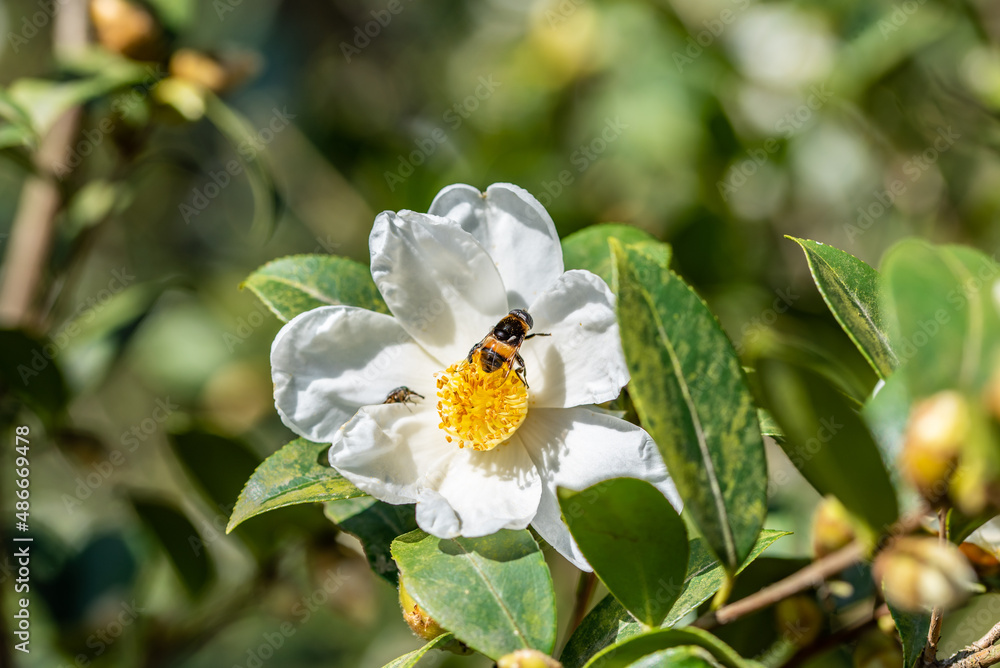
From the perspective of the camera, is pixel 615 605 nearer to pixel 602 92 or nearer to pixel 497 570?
pixel 497 570

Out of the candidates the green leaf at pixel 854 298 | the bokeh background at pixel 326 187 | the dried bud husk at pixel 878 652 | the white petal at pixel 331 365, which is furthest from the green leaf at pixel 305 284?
the dried bud husk at pixel 878 652


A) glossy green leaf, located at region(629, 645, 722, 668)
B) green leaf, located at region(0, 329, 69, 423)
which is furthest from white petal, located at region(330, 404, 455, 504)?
green leaf, located at region(0, 329, 69, 423)

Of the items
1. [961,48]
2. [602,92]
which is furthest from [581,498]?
[602,92]

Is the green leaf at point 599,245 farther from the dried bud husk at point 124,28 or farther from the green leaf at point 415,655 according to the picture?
the dried bud husk at point 124,28

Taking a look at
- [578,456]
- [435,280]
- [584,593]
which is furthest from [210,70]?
[584,593]

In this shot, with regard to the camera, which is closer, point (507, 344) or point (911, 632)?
point (911, 632)

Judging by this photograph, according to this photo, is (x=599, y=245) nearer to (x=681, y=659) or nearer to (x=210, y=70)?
(x=681, y=659)
